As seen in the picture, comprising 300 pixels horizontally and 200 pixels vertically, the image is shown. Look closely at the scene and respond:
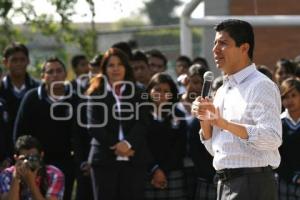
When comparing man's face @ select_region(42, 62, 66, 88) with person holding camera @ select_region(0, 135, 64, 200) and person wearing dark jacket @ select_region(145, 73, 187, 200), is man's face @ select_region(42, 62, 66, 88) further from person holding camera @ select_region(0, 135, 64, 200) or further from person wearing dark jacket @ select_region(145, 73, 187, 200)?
person holding camera @ select_region(0, 135, 64, 200)

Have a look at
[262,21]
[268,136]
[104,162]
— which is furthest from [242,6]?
[268,136]

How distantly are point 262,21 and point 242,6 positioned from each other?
1646mm

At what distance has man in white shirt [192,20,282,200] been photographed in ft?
16.7

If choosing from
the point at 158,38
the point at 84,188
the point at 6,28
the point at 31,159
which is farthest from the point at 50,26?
the point at 31,159

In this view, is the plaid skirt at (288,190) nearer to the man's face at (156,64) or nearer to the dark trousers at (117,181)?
the dark trousers at (117,181)

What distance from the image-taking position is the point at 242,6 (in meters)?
10.8

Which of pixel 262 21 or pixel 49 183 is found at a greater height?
pixel 262 21

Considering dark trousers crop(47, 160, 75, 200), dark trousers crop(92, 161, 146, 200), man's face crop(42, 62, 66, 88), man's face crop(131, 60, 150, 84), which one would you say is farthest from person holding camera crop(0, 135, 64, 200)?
man's face crop(131, 60, 150, 84)

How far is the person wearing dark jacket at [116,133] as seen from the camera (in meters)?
7.76

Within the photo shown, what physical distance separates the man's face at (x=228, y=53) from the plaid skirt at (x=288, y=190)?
296cm

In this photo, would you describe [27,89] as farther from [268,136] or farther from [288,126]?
[268,136]

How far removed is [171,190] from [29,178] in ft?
6.05

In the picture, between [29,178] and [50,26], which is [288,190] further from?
[50,26]

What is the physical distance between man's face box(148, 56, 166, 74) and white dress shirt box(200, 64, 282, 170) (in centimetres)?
499
